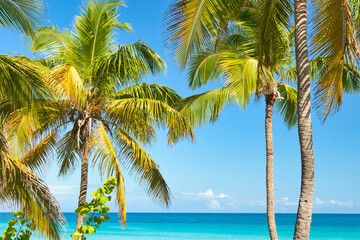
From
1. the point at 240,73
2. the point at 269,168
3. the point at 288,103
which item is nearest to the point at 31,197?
the point at 240,73

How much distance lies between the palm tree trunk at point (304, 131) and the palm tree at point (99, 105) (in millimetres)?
4959

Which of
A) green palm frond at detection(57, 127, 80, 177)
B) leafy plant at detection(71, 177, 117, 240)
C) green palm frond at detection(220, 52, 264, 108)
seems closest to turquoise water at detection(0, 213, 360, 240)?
green palm frond at detection(57, 127, 80, 177)

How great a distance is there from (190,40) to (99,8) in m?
5.53

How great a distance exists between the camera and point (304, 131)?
21.5 ft

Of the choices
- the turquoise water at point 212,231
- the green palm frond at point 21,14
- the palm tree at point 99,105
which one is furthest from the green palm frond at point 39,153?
the turquoise water at point 212,231

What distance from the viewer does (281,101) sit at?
51.3ft

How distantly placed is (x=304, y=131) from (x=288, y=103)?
9216mm

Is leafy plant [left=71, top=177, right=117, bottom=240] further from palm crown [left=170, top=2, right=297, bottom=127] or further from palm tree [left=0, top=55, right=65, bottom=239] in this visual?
palm crown [left=170, top=2, right=297, bottom=127]

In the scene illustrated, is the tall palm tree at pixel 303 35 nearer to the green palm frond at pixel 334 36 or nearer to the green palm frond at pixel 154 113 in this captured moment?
the green palm frond at pixel 334 36

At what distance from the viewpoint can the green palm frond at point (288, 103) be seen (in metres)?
14.6

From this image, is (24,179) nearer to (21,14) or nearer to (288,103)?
(21,14)

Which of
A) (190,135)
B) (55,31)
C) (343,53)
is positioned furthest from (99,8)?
(343,53)

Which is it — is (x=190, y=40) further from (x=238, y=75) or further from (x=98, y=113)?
(x=98, y=113)

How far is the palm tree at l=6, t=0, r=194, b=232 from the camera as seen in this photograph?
10.9m
